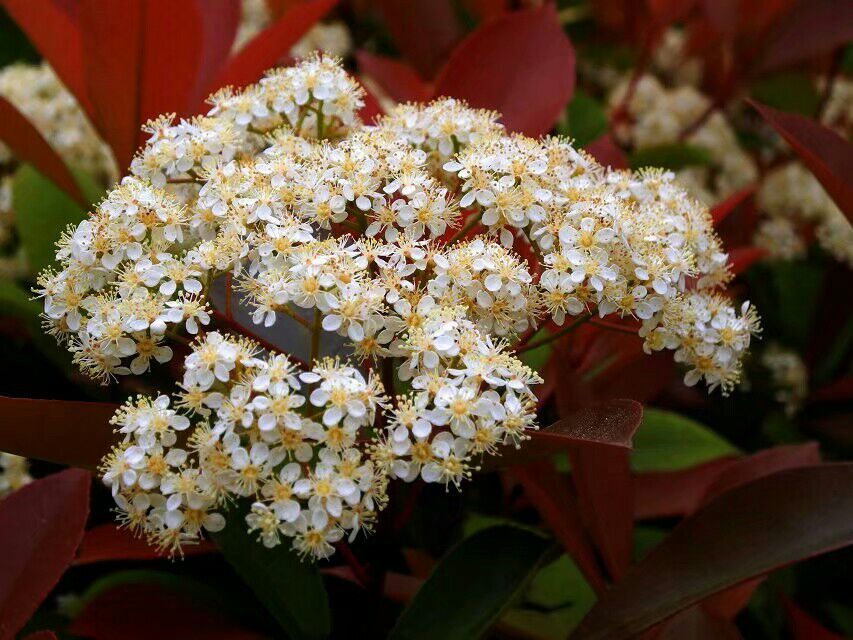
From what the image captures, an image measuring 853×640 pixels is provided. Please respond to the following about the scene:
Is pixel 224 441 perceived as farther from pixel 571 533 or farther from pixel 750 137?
pixel 750 137

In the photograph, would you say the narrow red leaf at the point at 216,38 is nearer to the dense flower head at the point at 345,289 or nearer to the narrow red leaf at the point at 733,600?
the dense flower head at the point at 345,289

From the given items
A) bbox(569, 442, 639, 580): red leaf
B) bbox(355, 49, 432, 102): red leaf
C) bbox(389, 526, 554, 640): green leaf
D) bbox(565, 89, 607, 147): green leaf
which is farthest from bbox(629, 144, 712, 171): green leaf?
bbox(389, 526, 554, 640): green leaf

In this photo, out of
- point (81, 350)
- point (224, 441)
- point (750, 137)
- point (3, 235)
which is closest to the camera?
point (224, 441)

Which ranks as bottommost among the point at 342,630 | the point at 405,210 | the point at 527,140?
the point at 342,630

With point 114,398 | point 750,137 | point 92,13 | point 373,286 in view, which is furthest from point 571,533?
point 750,137

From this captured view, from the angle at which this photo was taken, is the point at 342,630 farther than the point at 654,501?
No

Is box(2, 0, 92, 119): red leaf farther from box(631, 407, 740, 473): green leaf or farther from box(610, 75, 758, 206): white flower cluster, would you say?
box(610, 75, 758, 206): white flower cluster

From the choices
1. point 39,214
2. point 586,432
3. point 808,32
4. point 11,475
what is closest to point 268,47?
point 39,214
